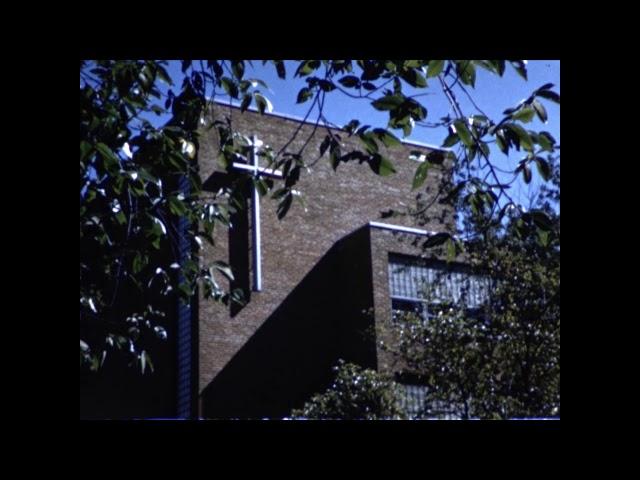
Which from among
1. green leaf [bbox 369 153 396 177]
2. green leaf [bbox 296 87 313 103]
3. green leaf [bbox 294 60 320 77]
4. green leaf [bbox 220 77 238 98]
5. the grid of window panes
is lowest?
the grid of window panes

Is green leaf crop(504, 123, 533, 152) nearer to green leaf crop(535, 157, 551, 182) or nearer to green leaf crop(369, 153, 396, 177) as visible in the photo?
green leaf crop(535, 157, 551, 182)

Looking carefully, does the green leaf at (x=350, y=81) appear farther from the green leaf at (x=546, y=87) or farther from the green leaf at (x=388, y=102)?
the green leaf at (x=546, y=87)

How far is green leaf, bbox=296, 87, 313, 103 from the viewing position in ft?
18.2

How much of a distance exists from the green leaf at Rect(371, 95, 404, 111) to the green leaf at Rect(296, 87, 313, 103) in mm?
866

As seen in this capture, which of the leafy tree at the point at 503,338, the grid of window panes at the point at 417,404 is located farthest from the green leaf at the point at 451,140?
the grid of window panes at the point at 417,404

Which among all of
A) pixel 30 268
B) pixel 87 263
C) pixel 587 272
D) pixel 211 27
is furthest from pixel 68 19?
pixel 87 263

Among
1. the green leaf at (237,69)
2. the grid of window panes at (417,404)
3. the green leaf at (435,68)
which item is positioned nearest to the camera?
the green leaf at (435,68)

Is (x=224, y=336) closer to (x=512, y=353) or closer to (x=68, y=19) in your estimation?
(x=512, y=353)

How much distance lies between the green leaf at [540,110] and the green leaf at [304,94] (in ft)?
5.11

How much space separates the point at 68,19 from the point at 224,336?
66.0 ft

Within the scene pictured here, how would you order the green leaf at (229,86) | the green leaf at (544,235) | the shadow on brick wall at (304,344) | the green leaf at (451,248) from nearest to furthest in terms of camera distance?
the green leaf at (544,235)
the green leaf at (451,248)
the green leaf at (229,86)
the shadow on brick wall at (304,344)

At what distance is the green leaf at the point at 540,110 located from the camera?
173 inches

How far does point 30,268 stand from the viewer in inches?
75.4

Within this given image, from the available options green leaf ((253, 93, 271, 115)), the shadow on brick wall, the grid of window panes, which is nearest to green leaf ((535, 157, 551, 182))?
green leaf ((253, 93, 271, 115))
